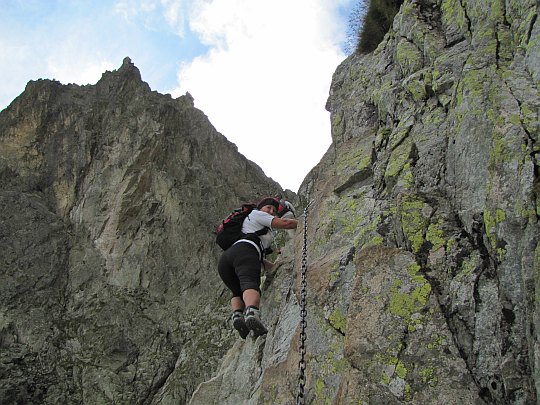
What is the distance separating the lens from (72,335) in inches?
659

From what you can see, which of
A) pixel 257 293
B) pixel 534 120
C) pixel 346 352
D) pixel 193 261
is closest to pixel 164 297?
pixel 193 261

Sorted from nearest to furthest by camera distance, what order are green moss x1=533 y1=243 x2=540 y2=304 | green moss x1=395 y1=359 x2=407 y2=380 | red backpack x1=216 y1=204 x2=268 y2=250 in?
1. green moss x1=533 y1=243 x2=540 y2=304
2. green moss x1=395 y1=359 x2=407 y2=380
3. red backpack x1=216 y1=204 x2=268 y2=250

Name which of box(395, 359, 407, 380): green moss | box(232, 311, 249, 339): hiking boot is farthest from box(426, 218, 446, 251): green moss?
box(232, 311, 249, 339): hiking boot

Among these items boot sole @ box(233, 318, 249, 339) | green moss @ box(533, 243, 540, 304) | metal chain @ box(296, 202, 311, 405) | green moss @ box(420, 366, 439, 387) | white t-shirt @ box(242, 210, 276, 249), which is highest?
white t-shirt @ box(242, 210, 276, 249)

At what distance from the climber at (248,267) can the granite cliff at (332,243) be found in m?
0.52

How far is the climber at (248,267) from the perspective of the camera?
29.3 feet

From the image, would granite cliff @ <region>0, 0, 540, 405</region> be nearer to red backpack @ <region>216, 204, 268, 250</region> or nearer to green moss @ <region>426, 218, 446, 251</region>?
green moss @ <region>426, 218, 446, 251</region>

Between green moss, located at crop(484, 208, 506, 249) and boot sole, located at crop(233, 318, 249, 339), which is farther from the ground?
boot sole, located at crop(233, 318, 249, 339)

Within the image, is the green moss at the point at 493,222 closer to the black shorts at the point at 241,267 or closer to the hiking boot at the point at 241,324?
the black shorts at the point at 241,267

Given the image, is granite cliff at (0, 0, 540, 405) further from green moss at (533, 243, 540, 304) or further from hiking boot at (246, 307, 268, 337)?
→ hiking boot at (246, 307, 268, 337)

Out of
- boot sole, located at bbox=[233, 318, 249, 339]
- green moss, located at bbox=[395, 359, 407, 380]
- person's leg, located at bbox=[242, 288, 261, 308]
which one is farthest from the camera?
boot sole, located at bbox=[233, 318, 249, 339]

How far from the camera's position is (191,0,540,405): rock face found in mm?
5418

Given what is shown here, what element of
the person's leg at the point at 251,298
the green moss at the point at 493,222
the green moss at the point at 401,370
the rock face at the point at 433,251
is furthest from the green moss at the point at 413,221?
the person's leg at the point at 251,298

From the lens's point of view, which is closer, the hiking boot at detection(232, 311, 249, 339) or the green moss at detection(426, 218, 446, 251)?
the green moss at detection(426, 218, 446, 251)
